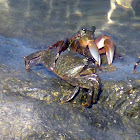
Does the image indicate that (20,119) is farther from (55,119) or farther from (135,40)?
(135,40)

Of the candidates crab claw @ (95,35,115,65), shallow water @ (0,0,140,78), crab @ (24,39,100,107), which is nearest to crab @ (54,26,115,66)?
crab claw @ (95,35,115,65)

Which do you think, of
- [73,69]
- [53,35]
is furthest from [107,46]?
[53,35]

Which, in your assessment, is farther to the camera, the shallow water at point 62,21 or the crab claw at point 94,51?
the shallow water at point 62,21

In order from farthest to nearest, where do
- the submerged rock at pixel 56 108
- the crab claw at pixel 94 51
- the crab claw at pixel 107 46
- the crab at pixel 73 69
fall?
the crab claw at pixel 107 46
the crab claw at pixel 94 51
the crab at pixel 73 69
the submerged rock at pixel 56 108

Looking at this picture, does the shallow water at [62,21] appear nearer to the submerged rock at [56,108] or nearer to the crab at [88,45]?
the crab at [88,45]

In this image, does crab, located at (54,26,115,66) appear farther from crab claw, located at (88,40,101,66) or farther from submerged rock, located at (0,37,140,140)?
submerged rock, located at (0,37,140,140)

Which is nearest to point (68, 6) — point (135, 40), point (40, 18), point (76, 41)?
point (40, 18)

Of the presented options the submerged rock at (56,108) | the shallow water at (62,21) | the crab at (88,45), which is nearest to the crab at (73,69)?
the submerged rock at (56,108)

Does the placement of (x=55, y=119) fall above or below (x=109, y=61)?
below
